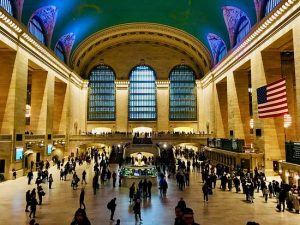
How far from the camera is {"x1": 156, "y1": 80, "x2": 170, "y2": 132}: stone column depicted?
38938 millimetres

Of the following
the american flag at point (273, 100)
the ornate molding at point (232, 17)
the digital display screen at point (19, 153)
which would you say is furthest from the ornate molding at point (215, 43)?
the digital display screen at point (19, 153)

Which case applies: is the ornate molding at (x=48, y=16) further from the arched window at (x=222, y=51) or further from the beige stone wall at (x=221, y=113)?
the beige stone wall at (x=221, y=113)

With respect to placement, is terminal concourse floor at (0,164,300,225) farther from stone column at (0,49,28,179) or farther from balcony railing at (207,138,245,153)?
balcony railing at (207,138,245,153)

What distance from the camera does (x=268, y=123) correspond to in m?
18.8

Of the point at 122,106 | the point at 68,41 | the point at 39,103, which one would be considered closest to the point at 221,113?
the point at 122,106

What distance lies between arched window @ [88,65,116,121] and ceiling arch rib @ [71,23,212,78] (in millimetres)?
1851

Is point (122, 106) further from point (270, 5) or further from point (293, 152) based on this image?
point (293, 152)

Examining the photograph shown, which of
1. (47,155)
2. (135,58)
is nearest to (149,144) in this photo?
(47,155)

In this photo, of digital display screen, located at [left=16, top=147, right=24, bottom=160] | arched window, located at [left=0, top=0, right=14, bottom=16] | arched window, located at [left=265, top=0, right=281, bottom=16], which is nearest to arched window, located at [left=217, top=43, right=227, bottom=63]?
arched window, located at [left=265, top=0, right=281, bottom=16]

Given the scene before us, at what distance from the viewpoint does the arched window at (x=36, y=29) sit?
2242 centimetres

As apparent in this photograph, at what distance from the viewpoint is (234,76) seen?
2536 centimetres

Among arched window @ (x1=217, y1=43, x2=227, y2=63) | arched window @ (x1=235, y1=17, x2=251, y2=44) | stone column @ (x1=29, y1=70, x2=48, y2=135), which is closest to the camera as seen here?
arched window @ (x1=235, y1=17, x2=251, y2=44)

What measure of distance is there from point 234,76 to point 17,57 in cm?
1721

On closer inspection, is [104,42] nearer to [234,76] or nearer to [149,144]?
[149,144]
